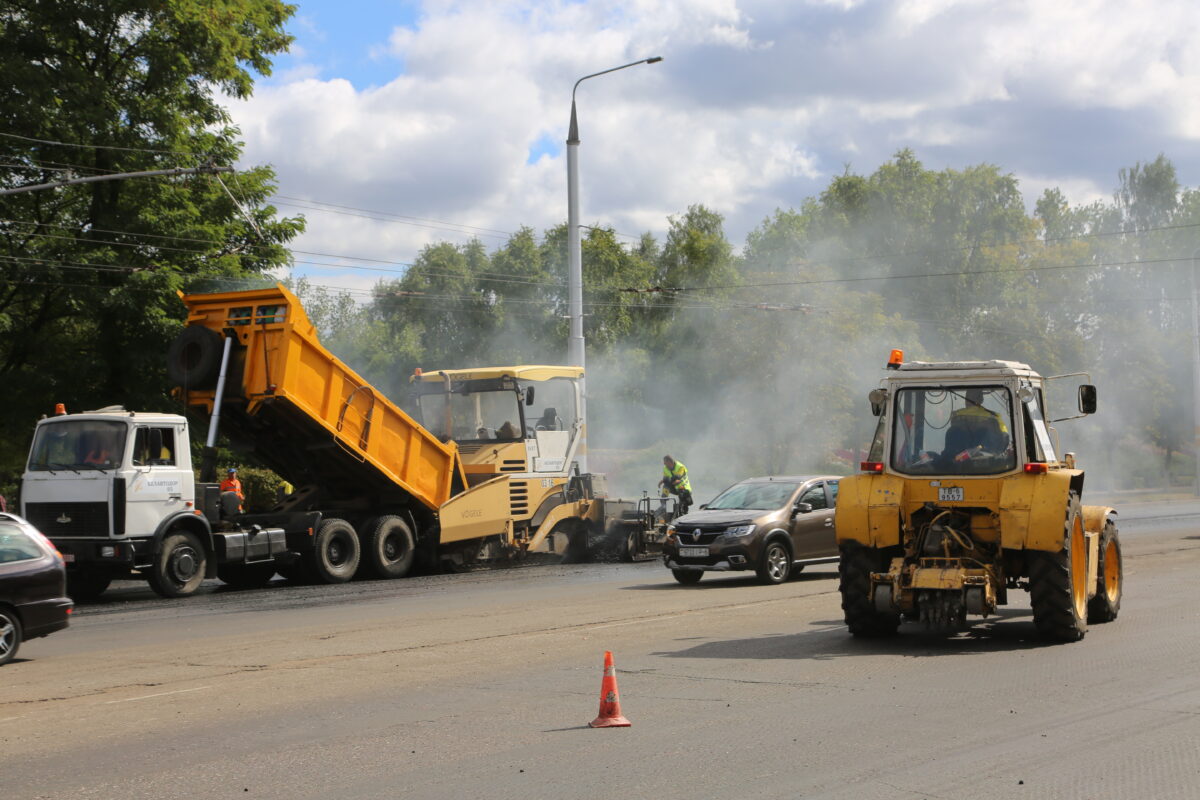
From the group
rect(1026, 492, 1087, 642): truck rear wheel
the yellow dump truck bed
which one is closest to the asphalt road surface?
rect(1026, 492, 1087, 642): truck rear wheel

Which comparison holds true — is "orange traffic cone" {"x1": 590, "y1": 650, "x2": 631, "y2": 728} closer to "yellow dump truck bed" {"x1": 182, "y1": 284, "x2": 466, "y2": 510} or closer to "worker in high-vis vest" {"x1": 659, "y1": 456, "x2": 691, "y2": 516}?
"yellow dump truck bed" {"x1": 182, "y1": 284, "x2": 466, "y2": 510}

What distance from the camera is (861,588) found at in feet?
36.9

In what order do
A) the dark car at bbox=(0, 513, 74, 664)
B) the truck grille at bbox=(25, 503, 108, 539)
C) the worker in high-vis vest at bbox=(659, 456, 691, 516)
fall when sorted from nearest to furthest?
the dark car at bbox=(0, 513, 74, 664) → the truck grille at bbox=(25, 503, 108, 539) → the worker in high-vis vest at bbox=(659, 456, 691, 516)

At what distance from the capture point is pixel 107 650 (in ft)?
39.6

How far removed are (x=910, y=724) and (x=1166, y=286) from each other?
62.5 m

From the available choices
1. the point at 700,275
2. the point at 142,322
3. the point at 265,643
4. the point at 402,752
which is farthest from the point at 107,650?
the point at 700,275

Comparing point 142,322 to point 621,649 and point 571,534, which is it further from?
point 621,649

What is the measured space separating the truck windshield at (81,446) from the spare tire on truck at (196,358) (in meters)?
1.55

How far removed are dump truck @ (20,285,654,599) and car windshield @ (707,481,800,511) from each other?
14.7 feet

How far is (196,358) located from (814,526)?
907 cm

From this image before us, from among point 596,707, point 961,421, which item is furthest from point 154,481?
point 961,421

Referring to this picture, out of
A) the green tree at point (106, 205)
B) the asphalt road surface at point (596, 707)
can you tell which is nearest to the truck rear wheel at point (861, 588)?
the asphalt road surface at point (596, 707)

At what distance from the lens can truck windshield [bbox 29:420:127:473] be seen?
17.1 metres

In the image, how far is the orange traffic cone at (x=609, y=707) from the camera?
7648 mm
